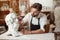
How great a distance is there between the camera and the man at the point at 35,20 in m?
0.91

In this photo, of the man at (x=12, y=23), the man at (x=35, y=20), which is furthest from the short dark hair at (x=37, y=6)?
the man at (x=12, y=23)

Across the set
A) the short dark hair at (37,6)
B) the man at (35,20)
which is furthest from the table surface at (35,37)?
the short dark hair at (37,6)

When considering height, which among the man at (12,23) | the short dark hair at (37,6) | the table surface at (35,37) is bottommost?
the table surface at (35,37)

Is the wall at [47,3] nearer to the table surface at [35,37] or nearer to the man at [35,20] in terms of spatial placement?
the man at [35,20]

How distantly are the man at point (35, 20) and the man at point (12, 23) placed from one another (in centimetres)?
5

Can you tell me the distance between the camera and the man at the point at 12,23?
0.91 metres

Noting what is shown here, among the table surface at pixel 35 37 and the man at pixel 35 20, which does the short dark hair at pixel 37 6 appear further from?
the table surface at pixel 35 37

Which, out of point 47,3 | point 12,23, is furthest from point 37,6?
point 12,23

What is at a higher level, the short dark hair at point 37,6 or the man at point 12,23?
the short dark hair at point 37,6

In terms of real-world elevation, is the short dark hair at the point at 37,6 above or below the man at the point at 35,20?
above

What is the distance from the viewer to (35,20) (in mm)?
913

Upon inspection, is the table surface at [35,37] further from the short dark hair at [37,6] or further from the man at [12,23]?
the short dark hair at [37,6]

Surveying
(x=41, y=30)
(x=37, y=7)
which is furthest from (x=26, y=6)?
(x=41, y=30)

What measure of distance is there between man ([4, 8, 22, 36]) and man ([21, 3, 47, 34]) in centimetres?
5
